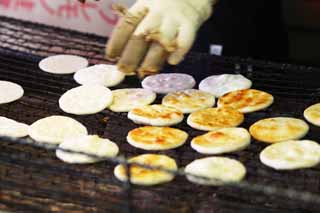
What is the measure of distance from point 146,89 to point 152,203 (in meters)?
0.79

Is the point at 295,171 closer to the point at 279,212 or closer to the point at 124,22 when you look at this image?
the point at 279,212

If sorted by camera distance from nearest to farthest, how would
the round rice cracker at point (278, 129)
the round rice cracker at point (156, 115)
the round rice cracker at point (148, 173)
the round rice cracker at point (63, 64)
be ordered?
the round rice cracker at point (148, 173) → the round rice cracker at point (278, 129) → the round rice cracker at point (156, 115) → the round rice cracker at point (63, 64)

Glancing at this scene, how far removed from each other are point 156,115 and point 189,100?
0.63ft

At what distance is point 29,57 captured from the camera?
2846 mm

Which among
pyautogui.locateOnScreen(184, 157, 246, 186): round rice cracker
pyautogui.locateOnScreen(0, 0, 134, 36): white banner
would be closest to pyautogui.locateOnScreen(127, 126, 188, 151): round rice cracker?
pyautogui.locateOnScreen(184, 157, 246, 186): round rice cracker

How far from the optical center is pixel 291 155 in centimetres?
203

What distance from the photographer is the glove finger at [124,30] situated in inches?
77.5

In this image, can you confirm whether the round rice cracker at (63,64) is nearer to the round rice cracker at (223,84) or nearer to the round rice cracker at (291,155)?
the round rice cracker at (223,84)

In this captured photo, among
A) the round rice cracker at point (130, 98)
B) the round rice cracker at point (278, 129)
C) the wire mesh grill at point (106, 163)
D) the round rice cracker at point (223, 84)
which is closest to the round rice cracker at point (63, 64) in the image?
the wire mesh grill at point (106, 163)

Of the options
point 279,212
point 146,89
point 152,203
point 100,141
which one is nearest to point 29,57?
point 146,89

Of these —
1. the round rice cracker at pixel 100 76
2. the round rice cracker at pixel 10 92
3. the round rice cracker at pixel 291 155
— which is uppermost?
the round rice cracker at pixel 291 155

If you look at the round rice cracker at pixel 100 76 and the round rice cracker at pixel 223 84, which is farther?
the round rice cracker at pixel 100 76

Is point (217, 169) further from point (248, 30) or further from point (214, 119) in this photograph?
point (248, 30)

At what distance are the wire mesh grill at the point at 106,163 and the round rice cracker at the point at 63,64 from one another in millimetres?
32
